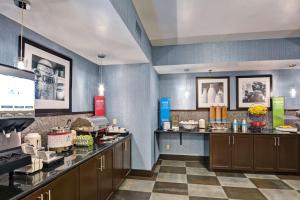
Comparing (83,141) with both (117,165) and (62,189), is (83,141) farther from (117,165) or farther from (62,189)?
(62,189)

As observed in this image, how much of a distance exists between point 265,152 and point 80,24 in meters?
4.19

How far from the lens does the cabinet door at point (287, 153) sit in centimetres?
369

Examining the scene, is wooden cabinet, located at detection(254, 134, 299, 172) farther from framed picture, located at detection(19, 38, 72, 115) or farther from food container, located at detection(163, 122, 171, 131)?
framed picture, located at detection(19, 38, 72, 115)

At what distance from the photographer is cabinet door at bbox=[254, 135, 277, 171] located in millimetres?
3750

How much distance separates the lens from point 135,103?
3.76 m

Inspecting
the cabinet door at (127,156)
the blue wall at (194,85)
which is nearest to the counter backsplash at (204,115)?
the blue wall at (194,85)

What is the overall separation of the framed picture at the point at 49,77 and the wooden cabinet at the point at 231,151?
3.11 metres

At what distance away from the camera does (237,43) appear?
144 inches

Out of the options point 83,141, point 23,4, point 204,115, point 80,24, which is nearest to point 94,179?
point 83,141

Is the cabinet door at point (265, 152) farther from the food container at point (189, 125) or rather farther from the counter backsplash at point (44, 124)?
the counter backsplash at point (44, 124)

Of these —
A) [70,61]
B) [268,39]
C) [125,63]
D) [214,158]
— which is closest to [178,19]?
[125,63]

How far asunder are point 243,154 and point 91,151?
325cm

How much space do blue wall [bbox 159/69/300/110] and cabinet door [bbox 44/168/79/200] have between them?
3.46 meters

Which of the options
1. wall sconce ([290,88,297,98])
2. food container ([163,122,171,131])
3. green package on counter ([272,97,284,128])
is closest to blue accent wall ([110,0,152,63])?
food container ([163,122,171,131])
